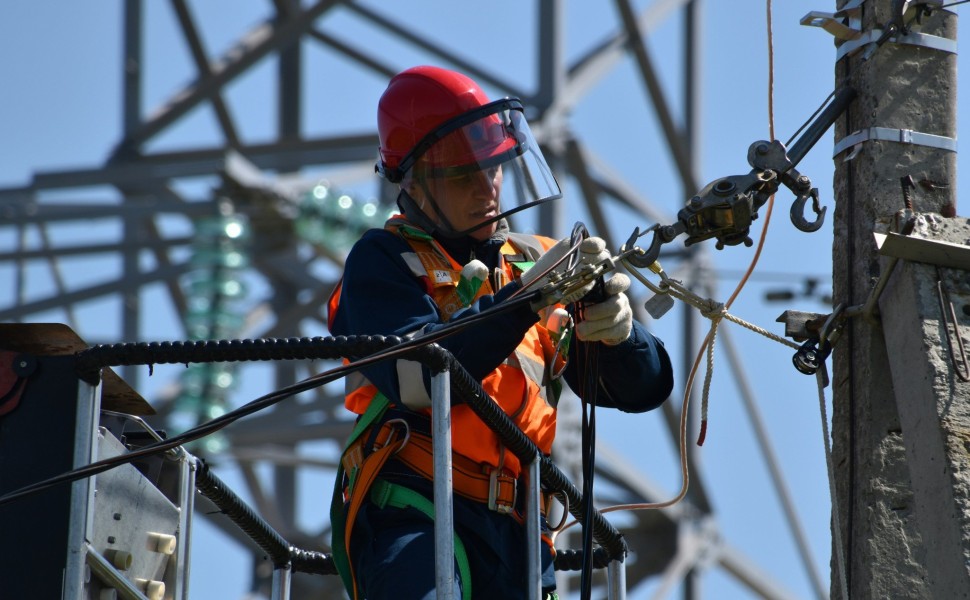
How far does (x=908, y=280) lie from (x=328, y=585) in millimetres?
10544

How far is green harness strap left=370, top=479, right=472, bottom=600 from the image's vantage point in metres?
4.85

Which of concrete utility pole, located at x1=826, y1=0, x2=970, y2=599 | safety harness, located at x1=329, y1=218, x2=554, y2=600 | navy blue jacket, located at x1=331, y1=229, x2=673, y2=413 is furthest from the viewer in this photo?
safety harness, located at x1=329, y1=218, x2=554, y2=600

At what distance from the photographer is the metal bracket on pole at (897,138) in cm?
514

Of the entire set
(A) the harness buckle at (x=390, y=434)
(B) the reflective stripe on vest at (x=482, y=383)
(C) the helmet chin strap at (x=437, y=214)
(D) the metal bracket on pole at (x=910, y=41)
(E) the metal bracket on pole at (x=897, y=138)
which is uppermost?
(D) the metal bracket on pole at (x=910, y=41)

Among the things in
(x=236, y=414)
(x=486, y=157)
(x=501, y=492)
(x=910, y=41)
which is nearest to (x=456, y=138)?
(x=486, y=157)

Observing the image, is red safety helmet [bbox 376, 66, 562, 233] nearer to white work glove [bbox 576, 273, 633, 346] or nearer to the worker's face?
the worker's face

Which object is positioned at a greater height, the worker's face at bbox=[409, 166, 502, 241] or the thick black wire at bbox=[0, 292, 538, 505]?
A: the worker's face at bbox=[409, 166, 502, 241]

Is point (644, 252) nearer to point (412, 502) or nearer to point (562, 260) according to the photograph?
point (562, 260)

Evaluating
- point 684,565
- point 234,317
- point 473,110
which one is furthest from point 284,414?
point 473,110

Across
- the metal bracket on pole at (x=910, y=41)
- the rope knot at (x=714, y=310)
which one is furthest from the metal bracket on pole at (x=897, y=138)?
the rope knot at (x=714, y=310)

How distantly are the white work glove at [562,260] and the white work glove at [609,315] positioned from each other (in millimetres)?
92

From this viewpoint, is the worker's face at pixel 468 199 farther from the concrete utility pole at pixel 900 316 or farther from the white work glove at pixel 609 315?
the concrete utility pole at pixel 900 316

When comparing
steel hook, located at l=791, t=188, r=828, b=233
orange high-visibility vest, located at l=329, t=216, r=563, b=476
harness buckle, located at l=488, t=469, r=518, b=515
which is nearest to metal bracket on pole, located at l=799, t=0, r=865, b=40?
steel hook, located at l=791, t=188, r=828, b=233

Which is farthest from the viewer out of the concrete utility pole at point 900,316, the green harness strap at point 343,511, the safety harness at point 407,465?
the green harness strap at point 343,511
